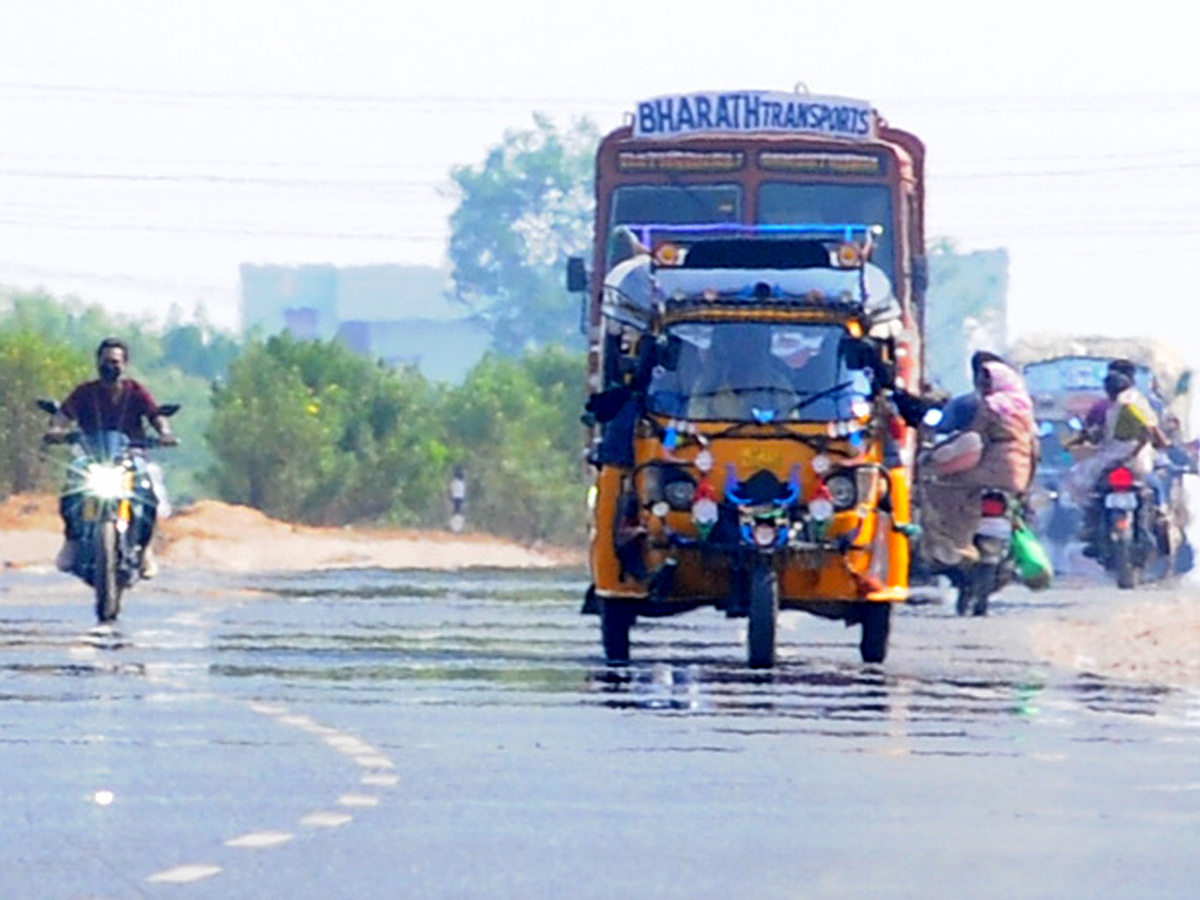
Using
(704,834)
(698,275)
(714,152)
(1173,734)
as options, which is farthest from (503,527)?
(704,834)

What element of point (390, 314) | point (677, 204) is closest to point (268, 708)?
point (677, 204)

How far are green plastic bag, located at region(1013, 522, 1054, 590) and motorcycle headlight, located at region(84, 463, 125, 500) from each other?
7.19 metres

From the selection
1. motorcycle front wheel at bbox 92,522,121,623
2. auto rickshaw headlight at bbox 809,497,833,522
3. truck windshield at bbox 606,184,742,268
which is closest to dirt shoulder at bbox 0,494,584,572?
truck windshield at bbox 606,184,742,268

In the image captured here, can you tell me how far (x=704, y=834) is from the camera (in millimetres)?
13000

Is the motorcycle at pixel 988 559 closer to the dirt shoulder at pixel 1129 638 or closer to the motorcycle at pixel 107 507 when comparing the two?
the dirt shoulder at pixel 1129 638

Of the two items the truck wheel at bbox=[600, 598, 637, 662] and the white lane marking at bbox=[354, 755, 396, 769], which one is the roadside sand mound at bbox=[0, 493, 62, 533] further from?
the white lane marking at bbox=[354, 755, 396, 769]

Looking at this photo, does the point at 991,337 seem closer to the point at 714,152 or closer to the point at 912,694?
the point at 714,152

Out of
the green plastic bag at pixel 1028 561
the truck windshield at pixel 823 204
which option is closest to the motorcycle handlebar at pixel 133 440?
the green plastic bag at pixel 1028 561

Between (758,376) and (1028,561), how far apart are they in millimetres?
7819

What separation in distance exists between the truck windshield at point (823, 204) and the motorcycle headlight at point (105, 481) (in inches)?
309

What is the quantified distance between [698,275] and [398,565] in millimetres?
20478

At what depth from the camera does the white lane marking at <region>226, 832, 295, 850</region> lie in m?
12.5

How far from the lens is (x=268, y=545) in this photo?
163 feet

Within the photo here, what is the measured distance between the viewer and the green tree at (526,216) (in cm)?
14300
